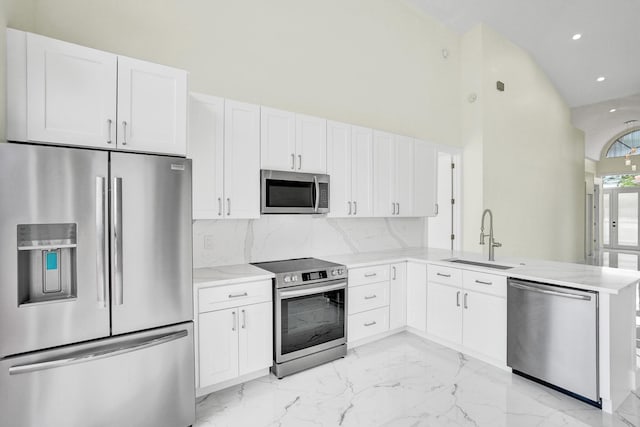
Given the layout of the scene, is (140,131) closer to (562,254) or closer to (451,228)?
(451,228)

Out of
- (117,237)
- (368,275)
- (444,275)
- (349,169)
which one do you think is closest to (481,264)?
(444,275)

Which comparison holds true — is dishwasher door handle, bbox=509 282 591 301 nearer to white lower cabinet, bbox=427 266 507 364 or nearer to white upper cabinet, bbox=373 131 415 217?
white lower cabinet, bbox=427 266 507 364

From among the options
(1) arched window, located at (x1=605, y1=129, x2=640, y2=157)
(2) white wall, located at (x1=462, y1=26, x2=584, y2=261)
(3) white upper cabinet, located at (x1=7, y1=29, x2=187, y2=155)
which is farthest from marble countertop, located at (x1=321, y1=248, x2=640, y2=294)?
(1) arched window, located at (x1=605, y1=129, x2=640, y2=157)

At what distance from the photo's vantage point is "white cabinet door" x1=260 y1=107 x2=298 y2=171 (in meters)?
2.86

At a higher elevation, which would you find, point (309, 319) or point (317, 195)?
point (317, 195)

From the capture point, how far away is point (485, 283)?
2.97 m

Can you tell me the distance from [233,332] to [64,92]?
186cm

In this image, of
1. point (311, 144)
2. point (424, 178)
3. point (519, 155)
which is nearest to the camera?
point (311, 144)

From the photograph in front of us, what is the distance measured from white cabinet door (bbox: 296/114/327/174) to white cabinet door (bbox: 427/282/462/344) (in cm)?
173

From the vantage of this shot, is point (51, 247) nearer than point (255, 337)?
Yes

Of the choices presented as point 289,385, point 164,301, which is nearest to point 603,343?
point 289,385

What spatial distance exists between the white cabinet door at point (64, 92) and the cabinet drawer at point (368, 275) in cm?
226

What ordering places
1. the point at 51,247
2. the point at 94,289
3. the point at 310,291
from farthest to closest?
the point at 310,291 → the point at 94,289 → the point at 51,247

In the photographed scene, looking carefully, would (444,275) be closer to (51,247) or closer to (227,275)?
(227,275)
